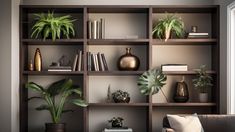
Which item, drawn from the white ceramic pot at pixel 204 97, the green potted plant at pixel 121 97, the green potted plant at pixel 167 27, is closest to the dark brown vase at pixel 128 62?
the green potted plant at pixel 121 97

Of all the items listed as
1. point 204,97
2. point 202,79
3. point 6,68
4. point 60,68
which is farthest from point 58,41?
point 204,97

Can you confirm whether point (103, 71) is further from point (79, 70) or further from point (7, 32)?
point (7, 32)

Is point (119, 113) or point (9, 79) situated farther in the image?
point (119, 113)

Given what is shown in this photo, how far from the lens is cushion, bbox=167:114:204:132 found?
426 cm

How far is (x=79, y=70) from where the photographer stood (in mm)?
5254

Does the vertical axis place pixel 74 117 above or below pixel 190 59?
below

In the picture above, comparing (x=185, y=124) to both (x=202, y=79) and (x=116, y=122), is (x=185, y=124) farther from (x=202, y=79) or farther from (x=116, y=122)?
(x=116, y=122)

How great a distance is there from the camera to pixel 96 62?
17.4ft

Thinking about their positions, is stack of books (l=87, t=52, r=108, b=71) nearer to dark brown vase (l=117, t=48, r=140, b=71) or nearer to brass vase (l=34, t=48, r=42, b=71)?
dark brown vase (l=117, t=48, r=140, b=71)

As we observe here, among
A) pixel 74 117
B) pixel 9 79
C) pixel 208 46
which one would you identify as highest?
pixel 208 46

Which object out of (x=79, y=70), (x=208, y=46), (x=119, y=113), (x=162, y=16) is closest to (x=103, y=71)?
(x=79, y=70)

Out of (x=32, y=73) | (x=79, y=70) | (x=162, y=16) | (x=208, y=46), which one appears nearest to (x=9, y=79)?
(x=32, y=73)

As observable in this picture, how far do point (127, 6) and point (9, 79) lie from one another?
177cm

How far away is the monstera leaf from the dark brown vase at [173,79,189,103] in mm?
294
